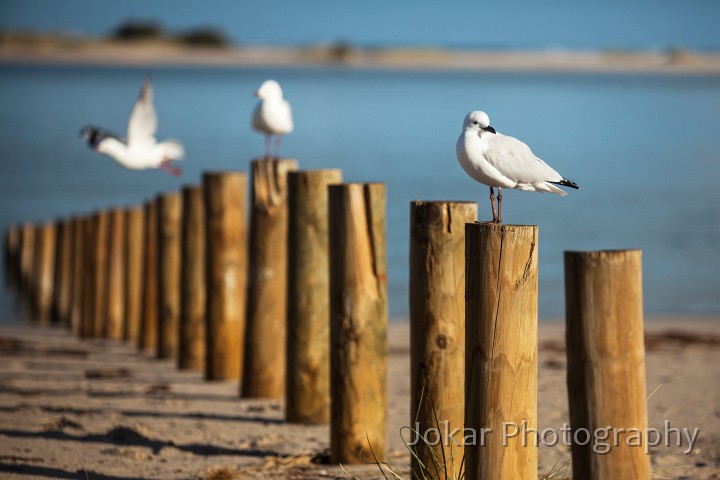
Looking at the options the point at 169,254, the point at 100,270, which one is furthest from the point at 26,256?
the point at 169,254

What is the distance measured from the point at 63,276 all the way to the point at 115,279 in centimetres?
305

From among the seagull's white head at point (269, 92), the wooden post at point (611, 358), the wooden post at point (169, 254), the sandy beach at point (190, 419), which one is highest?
the seagull's white head at point (269, 92)

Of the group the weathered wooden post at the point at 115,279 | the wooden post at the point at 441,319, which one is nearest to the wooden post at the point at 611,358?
the wooden post at the point at 441,319

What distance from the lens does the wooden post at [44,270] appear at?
1552 cm

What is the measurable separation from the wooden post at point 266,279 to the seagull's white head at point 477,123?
309 cm

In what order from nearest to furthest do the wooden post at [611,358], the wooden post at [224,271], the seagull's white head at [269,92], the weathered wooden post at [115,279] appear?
the wooden post at [611,358] → the wooden post at [224,271] → the seagull's white head at [269,92] → the weathered wooden post at [115,279]

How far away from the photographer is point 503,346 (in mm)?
4668

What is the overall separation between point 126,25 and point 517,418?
14230 centimetres

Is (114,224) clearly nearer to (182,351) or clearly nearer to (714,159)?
(182,351)

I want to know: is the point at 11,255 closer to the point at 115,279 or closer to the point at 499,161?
the point at 115,279

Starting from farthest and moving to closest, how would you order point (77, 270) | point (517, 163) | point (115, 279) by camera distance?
point (77, 270), point (115, 279), point (517, 163)

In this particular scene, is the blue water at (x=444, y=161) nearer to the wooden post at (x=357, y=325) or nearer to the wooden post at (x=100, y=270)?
the wooden post at (x=100, y=270)

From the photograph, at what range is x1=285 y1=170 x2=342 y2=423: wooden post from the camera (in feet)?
24.2

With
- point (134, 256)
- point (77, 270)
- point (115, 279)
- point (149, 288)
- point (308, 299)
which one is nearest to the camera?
point (308, 299)
